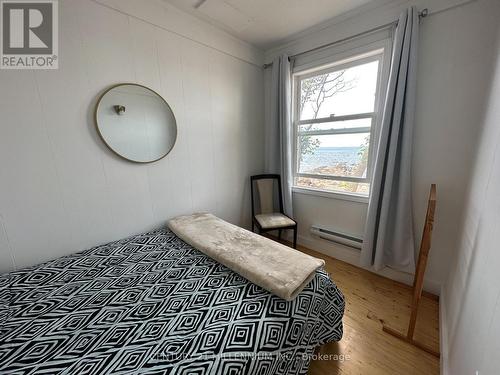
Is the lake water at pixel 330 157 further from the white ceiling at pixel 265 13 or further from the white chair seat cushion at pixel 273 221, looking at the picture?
the white ceiling at pixel 265 13

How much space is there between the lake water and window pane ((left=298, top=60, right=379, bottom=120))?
1.27 ft

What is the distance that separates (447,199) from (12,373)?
8.82ft

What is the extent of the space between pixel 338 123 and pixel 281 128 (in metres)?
0.66

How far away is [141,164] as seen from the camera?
1770mm

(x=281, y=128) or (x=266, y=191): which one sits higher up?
(x=281, y=128)

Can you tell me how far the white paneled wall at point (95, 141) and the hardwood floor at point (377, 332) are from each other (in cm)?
166

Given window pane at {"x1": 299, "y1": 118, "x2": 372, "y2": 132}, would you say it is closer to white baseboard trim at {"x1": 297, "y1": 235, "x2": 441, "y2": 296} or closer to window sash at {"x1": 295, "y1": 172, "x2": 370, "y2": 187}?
window sash at {"x1": 295, "y1": 172, "x2": 370, "y2": 187}

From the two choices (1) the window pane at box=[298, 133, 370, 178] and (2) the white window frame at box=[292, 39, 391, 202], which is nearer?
(2) the white window frame at box=[292, 39, 391, 202]

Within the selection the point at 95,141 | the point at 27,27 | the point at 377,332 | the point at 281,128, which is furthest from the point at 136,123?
the point at 377,332

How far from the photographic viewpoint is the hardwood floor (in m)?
1.22

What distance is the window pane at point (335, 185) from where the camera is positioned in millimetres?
2117

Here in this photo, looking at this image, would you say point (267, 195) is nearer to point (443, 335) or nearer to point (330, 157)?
point (330, 157)

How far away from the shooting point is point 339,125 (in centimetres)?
220

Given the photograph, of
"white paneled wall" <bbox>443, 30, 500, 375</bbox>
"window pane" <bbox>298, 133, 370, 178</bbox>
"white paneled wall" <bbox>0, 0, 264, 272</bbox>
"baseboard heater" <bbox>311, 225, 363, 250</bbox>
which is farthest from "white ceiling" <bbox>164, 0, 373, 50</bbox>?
"baseboard heater" <bbox>311, 225, 363, 250</bbox>
